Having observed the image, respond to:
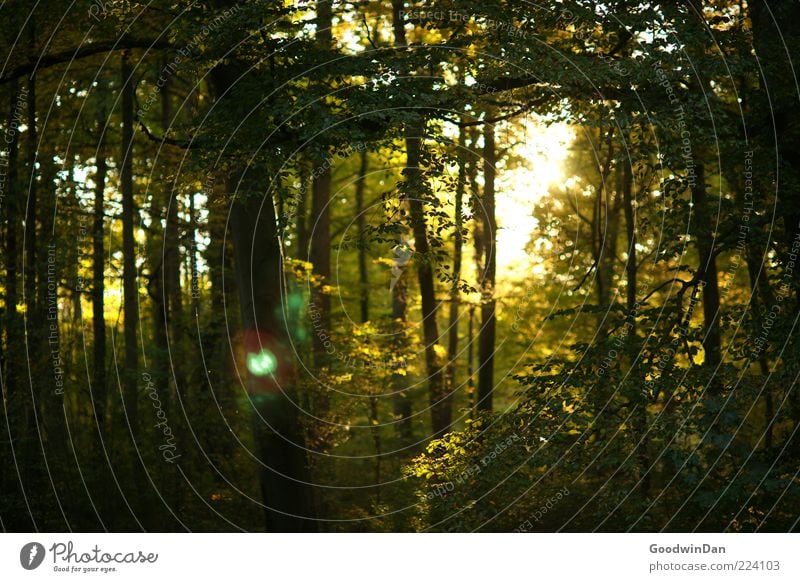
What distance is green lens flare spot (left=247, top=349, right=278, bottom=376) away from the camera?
42.6ft

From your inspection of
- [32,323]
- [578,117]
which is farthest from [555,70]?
[32,323]

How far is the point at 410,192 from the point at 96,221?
9153 mm

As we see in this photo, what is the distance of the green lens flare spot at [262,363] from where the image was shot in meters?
13.0

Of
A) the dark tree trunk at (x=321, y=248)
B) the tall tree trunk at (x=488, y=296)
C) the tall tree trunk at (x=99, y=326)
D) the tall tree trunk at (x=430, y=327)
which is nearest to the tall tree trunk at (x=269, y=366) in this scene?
the tall tree trunk at (x=430, y=327)

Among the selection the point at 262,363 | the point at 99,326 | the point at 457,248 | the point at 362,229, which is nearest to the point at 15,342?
the point at 99,326

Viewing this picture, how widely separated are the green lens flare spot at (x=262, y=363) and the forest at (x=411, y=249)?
22 millimetres

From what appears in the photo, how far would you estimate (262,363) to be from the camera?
13.1 m

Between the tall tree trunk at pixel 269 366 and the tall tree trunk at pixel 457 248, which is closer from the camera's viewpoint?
the tall tree trunk at pixel 457 248

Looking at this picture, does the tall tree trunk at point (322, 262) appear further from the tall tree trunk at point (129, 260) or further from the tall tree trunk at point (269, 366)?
the tall tree trunk at point (129, 260)

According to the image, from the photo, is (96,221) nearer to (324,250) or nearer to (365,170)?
(324,250)

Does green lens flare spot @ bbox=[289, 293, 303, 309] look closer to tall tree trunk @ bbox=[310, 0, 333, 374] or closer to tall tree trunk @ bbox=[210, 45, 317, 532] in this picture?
tall tree trunk @ bbox=[310, 0, 333, 374]

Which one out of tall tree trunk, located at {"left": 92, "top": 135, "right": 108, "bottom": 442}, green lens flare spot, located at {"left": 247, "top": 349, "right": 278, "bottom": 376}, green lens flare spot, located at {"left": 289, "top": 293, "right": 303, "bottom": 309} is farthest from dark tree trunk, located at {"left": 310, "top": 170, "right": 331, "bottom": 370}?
green lens flare spot, located at {"left": 247, "top": 349, "right": 278, "bottom": 376}

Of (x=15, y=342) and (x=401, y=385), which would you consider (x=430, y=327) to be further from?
(x=15, y=342)

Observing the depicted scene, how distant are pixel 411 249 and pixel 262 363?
3.29 meters
